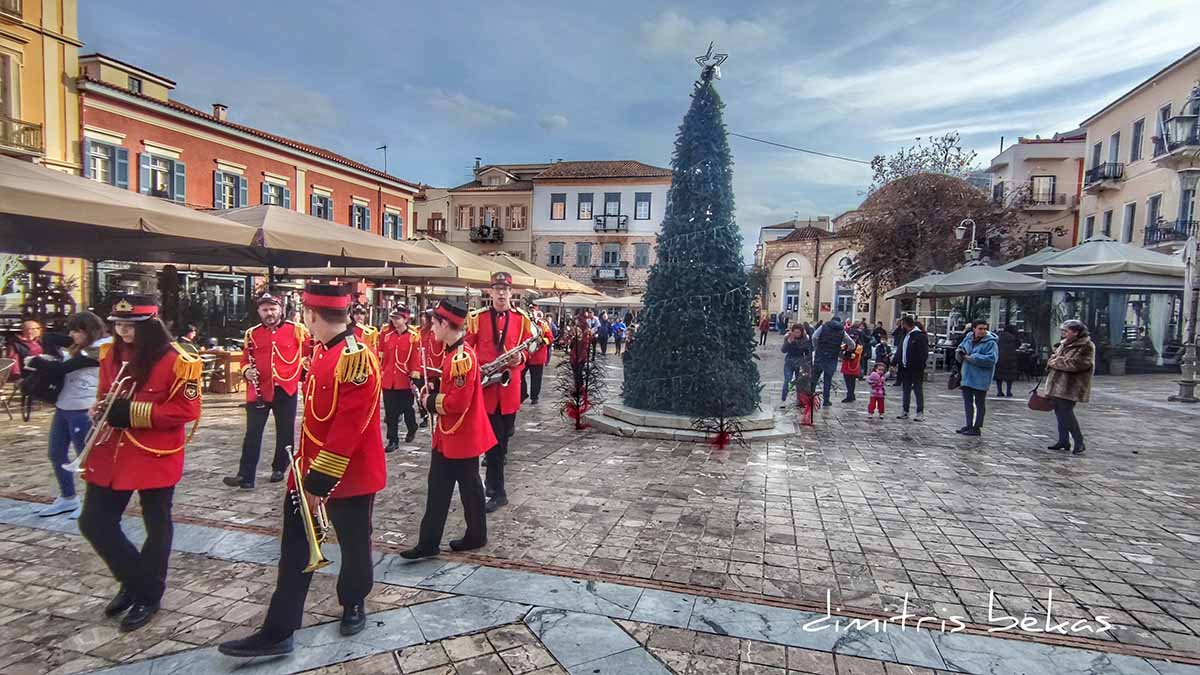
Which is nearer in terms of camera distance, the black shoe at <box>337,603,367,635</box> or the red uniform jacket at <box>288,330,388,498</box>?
the red uniform jacket at <box>288,330,388,498</box>

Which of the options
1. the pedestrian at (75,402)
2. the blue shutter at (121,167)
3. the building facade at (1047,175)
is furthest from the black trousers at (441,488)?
the building facade at (1047,175)

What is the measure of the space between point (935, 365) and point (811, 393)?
10.2m

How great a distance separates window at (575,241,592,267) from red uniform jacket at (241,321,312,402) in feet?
122

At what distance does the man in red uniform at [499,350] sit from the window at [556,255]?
37473 millimetres

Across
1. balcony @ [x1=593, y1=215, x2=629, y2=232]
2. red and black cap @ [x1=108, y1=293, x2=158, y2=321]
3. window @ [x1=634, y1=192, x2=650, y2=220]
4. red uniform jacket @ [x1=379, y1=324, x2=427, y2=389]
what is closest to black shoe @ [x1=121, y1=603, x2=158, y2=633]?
red and black cap @ [x1=108, y1=293, x2=158, y2=321]

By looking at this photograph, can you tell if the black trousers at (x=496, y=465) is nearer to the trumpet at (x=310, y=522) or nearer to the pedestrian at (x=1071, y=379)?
the trumpet at (x=310, y=522)

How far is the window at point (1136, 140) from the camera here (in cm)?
2619

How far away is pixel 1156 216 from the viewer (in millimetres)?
24656

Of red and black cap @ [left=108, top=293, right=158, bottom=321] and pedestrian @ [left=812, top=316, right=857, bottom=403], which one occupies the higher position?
red and black cap @ [left=108, top=293, right=158, bottom=321]

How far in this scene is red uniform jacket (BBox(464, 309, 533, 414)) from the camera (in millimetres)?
5348

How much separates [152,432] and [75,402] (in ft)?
6.82

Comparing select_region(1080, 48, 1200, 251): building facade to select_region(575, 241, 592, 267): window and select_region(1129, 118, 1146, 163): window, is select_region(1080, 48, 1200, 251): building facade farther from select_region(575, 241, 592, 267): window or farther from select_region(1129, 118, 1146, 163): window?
select_region(575, 241, 592, 267): window

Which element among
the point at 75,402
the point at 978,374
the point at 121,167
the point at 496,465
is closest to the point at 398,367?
the point at 496,465

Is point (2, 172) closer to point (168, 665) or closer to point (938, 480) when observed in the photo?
point (168, 665)
